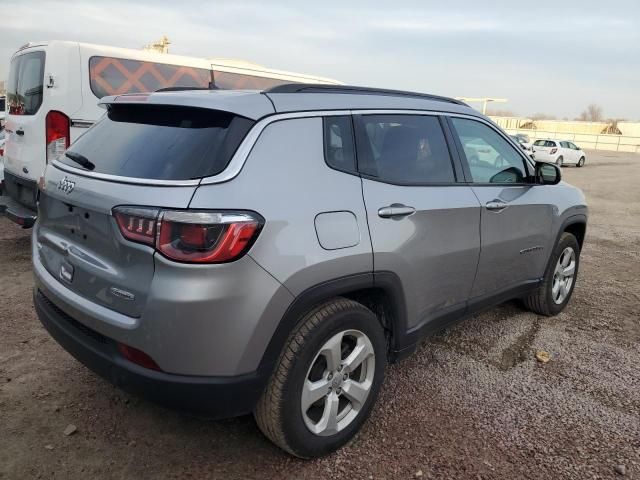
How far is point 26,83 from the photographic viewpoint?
19.1 ft

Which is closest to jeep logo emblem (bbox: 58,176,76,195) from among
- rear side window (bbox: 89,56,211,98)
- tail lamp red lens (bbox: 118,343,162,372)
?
tail lamp red lens (bbox: 118,343,162,372)

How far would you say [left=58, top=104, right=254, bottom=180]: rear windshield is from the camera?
221 cm

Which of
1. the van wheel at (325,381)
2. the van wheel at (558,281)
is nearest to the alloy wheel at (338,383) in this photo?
the van wheel at (325,381)

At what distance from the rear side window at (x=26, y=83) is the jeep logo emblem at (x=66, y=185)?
139 inches

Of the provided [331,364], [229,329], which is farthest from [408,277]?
[229,329]

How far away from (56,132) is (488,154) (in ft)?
13.9

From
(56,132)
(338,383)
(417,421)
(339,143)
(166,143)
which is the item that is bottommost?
(417,421)

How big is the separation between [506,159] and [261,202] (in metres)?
2.32

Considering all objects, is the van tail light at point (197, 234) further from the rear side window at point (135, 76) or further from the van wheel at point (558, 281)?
the rear side window at point (135, 76)

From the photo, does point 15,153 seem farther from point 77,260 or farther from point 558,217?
point 558,217

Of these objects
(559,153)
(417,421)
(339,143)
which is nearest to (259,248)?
(339,143)

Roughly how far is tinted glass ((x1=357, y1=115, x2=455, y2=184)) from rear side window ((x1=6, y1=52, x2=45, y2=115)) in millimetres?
4208

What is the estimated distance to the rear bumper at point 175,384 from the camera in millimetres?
2143

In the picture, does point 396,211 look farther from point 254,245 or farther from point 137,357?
point 137,357
